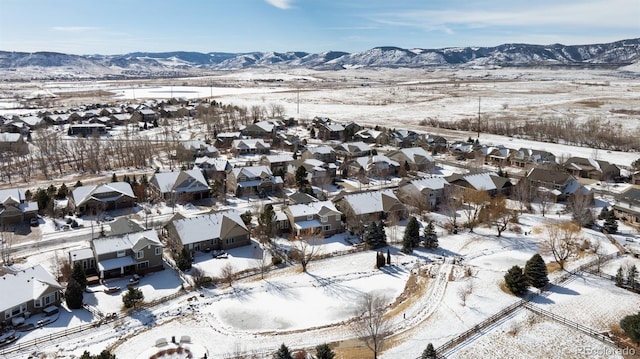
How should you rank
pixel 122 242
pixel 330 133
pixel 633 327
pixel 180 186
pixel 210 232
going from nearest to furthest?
pixel 633 327 → pixel 122 242 → pixel 210 232 → pixel 180 186 → pixel 330 133

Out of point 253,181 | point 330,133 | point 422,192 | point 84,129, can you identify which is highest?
point 84,129

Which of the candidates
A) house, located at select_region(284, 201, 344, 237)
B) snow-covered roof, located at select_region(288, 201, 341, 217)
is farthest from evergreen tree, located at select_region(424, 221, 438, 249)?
snow-covered roof, located at select_region(288, 201, 341, 217)

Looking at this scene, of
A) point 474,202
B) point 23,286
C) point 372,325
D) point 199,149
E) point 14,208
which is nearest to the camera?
point 372,325

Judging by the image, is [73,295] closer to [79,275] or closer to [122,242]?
[79,275]

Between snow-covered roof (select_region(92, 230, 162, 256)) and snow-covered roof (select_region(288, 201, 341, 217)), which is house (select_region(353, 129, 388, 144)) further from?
snow-covered roof (select_region(92, 230, 162, 256))

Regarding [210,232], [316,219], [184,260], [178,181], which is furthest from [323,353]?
[178,181]

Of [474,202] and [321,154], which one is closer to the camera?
[474,202]

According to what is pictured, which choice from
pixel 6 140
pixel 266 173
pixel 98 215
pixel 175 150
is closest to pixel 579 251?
pixel 266 173
